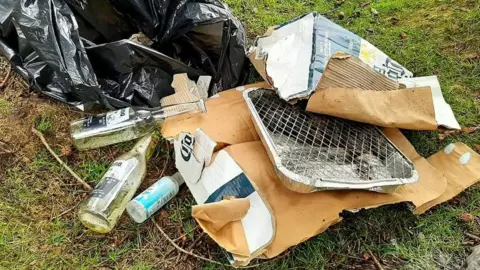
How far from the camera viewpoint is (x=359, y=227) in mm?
1578

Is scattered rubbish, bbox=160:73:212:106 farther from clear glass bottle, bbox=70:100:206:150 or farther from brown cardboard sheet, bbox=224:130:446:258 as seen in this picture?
brown cardboard sheet, bbox=224:130:446:258

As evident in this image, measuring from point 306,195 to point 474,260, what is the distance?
55 cm

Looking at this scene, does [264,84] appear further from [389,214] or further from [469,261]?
[469,261]

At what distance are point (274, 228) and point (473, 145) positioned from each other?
3.05 ft

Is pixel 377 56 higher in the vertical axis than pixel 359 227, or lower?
higher

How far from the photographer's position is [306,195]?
1.43 metres

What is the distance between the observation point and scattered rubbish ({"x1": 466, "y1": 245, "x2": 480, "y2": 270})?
1.46 m

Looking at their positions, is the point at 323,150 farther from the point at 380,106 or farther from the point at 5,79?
the point at 5,79

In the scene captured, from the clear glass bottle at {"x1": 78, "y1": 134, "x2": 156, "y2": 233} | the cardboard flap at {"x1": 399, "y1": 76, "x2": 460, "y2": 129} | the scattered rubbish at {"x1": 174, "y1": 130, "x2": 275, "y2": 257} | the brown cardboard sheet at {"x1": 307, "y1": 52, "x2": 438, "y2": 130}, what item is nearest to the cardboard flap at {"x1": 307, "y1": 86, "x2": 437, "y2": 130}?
the brown cardboard sheet at {"x1": 307, "y1": 52, "x2": 438, "y2": 130}

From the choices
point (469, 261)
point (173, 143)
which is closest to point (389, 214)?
point (469, 261)

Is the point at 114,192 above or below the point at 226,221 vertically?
below

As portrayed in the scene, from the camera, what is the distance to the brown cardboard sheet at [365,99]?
1.54 metres

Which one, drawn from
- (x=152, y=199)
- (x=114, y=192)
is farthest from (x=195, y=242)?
(x=114, y=192)

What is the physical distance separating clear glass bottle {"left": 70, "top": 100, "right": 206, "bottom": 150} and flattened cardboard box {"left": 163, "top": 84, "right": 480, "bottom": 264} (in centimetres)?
9
